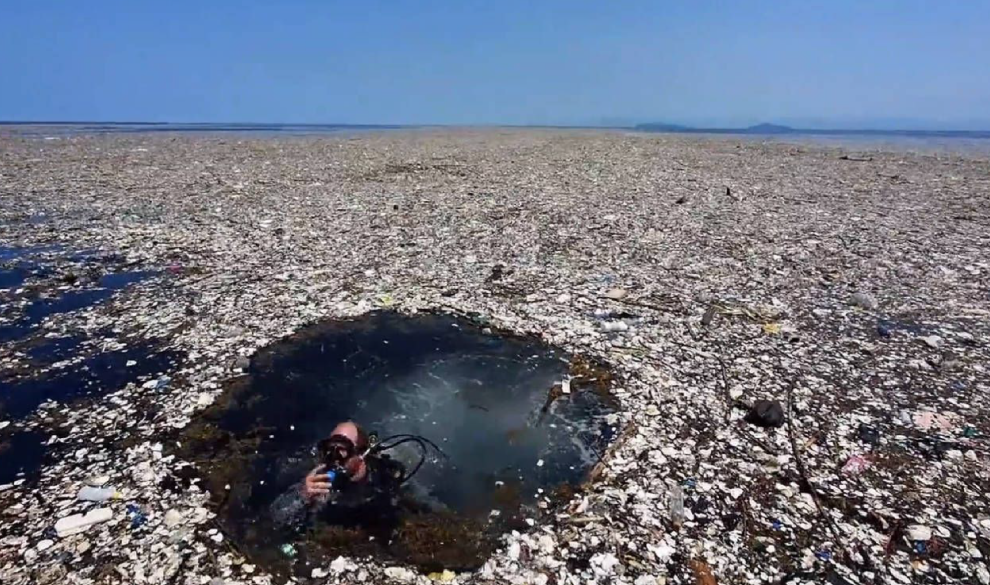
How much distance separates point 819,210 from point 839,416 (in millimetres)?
11338

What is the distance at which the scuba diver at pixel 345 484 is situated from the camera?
13.1ft

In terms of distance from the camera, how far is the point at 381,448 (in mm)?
4766

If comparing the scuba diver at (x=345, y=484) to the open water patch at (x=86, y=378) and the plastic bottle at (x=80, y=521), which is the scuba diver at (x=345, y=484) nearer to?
the plastic bottle at (x=80, y=521)

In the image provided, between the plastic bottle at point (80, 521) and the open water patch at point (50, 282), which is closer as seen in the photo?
the plastic bottle at point (80, 521)

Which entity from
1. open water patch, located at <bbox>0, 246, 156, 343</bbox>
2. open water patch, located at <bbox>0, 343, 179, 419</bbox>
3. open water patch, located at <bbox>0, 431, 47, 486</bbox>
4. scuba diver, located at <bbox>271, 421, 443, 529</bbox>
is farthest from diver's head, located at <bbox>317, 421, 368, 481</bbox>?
open water patch, located at <bbox>0, 246, 156, 343</bbox>

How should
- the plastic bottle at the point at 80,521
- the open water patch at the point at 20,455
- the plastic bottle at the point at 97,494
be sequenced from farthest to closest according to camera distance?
1. the open water patch at the point at 20,455
2. the plastic bottle at the point at 97,494
3. the plastic bottle at the point at 80,521

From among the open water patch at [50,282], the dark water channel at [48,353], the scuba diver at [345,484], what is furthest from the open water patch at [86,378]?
the scuba diver at [345,484]

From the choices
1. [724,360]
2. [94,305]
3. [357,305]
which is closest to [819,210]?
[724,360]

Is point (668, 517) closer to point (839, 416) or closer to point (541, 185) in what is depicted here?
point (839, 416)

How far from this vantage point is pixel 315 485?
164 inches

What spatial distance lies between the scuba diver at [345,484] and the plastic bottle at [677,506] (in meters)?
2.04

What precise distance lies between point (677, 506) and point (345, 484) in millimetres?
2558

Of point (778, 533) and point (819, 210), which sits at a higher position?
point (819, 210)

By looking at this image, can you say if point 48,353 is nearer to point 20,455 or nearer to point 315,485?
point 20,455
